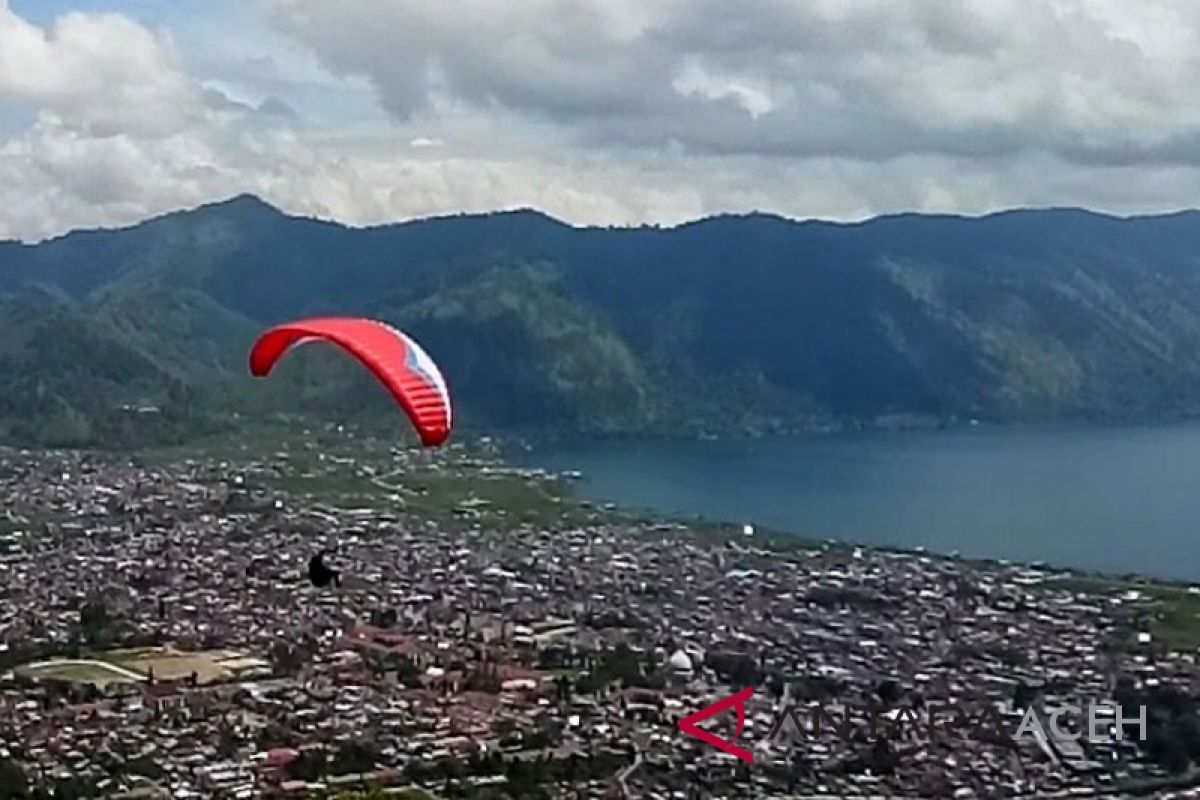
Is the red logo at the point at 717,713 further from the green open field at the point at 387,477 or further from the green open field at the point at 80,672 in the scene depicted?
the green open field at the point at 387,477

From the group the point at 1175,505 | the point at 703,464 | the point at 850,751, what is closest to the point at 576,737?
the point at 850,751

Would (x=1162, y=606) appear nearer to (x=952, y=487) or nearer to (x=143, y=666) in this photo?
(x=143, y=666)

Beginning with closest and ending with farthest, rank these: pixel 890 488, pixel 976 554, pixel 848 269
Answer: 1. pixel 976 554
2. pixel 890 488
3. pixel 848 269

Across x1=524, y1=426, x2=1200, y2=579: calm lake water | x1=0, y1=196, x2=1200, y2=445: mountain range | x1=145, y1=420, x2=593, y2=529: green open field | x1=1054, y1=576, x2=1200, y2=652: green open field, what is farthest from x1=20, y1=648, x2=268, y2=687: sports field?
x1=0, y1=196, x2=1200, y2=445: mountain range

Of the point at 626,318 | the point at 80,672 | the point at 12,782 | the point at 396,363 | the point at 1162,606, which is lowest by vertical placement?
the point at 1162,606

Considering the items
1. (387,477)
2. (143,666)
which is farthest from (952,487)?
(143,666)

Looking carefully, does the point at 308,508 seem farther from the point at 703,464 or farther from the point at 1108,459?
the point at 1108,459

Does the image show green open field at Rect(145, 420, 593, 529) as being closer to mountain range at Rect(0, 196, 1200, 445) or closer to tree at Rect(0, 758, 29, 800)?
mountain range at Rect(0, 196, 1200, 445)

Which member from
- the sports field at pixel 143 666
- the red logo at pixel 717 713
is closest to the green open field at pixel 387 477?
the sports field at pixel 143 666
